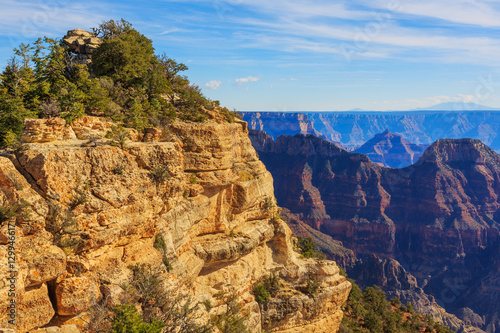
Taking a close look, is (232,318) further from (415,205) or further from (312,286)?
(415,205)

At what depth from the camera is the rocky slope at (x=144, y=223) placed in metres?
12.2

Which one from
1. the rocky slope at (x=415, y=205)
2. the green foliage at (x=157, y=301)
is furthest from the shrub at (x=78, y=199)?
the rocky slope at (x=415, y=205)

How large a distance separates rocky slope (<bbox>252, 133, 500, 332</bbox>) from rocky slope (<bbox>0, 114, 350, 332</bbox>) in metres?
98.2

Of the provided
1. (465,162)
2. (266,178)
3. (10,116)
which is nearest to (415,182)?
(465,162)

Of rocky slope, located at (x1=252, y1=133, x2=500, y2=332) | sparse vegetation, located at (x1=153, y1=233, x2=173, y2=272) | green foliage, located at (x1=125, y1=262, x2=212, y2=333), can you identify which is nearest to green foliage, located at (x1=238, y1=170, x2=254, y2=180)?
sparse vegetation, located at (x1=153, y1=233, x2=173, y2=272)

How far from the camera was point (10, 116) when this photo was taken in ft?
51.7

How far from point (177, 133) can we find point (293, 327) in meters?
18.4

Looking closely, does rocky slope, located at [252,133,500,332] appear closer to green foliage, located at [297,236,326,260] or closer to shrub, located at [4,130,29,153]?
green foliage, located at [297,236,326,260]

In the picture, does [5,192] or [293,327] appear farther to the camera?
[293,327]

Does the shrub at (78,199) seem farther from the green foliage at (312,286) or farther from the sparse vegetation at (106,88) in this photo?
the green foliage at (312,286)

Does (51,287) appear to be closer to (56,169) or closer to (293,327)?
(56,169)

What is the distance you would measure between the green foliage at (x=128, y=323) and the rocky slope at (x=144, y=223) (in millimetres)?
1139

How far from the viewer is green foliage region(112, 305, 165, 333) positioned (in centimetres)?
1277

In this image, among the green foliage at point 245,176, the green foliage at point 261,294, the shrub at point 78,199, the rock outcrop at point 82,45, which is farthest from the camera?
the green foliage at point 245,176
